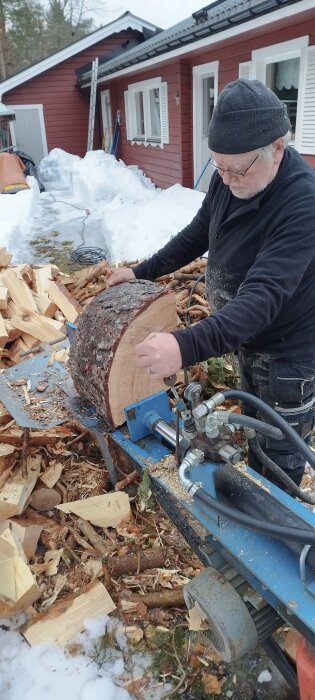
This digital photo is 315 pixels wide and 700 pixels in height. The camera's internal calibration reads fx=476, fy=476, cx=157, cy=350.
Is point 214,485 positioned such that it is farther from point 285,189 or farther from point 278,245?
point 285,189

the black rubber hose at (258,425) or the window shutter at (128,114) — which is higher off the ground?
the window shutter at (128,114)

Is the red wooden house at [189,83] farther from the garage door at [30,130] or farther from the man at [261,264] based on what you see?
the man at [261,264]

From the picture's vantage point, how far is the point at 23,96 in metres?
15.9

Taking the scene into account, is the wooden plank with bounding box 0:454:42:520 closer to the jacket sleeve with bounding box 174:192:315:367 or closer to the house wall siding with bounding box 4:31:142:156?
the jacket sleeve with bounding box 174:192:315:367

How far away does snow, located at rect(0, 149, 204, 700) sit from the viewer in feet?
6.58

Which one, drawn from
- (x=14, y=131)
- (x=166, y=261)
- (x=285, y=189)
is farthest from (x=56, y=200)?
(x=285, y=189)

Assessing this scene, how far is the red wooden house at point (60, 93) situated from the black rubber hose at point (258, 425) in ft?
55.6

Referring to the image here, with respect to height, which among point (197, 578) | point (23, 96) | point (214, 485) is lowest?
point (197, 578)

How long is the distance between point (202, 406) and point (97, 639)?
1378 millimetres

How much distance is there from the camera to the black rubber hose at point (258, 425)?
4.50 ft

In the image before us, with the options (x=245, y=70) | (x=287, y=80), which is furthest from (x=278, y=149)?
(x=245, y=70)

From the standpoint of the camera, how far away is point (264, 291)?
1.59 meters

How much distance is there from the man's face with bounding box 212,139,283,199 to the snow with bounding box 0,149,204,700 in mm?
2008

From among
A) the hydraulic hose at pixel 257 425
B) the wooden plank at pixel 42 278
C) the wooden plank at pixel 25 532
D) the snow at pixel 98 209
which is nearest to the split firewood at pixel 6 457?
the wooden plank at pixel 25 532
